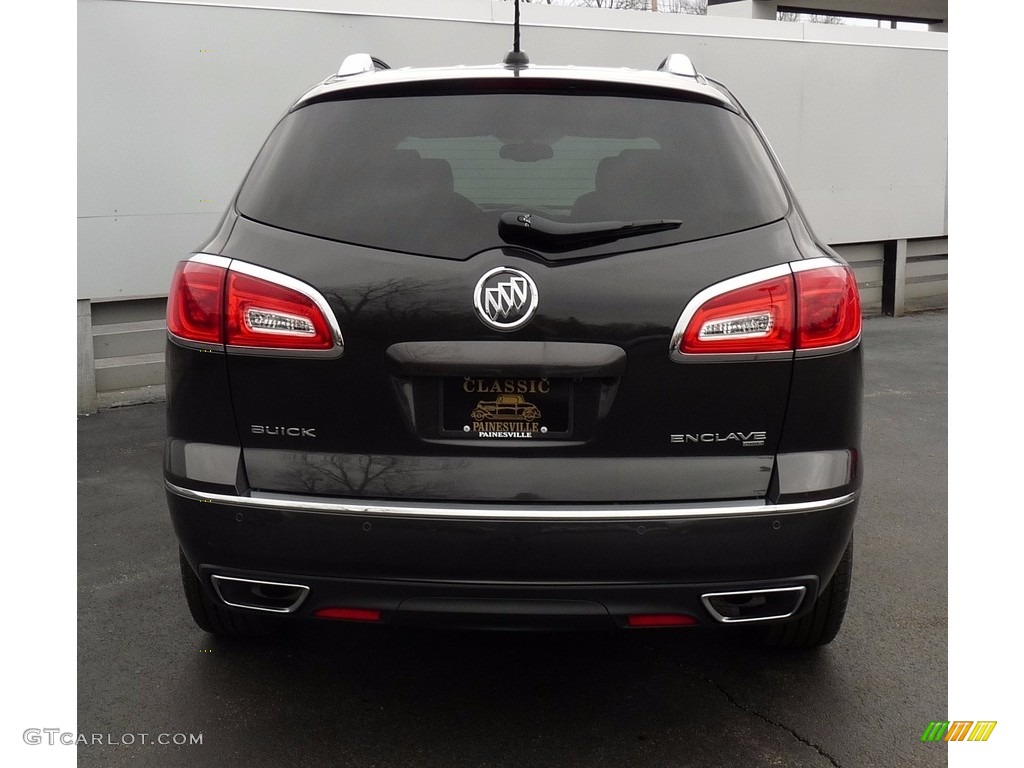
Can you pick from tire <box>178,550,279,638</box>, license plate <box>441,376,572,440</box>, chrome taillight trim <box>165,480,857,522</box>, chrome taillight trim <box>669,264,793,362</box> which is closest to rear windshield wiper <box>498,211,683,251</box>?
chrome taillight trim <box>669,264,793,362</box>

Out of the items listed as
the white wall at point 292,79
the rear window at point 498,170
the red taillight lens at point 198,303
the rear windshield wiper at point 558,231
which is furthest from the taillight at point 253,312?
the white wall at point 292,79

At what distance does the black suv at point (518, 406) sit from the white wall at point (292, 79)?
4117 mm

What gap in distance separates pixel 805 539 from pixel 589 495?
1.79 feet

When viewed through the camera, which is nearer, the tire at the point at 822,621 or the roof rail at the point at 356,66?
the tire at the point at 822,621

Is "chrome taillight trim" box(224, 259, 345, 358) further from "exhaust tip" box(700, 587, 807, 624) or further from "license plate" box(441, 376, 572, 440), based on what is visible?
"exhaust tip" box(700, 587, 807, 624)

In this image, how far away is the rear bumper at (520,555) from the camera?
7.80ft

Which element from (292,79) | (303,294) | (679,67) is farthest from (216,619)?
(292,79)

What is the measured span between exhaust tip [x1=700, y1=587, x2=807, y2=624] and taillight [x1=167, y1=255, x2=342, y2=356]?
110 cm

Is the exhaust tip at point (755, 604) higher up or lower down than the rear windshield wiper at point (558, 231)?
lower down

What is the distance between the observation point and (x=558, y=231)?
2432 millimetres

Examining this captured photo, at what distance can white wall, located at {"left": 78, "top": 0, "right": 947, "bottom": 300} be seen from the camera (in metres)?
6.83

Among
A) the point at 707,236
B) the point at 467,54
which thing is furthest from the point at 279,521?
the point at 467,54

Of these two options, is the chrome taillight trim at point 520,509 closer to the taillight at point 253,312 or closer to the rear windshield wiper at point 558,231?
the taillight at point 253,312

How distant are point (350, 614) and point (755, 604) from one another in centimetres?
100
